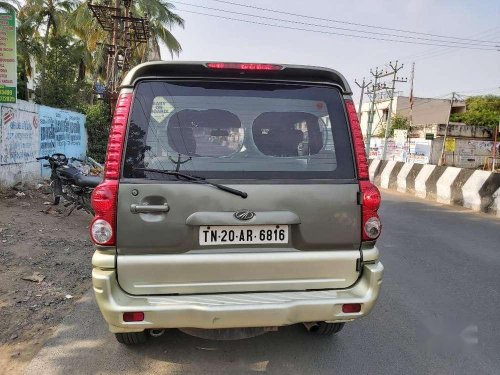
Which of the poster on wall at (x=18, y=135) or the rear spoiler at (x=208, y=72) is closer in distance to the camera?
the rear spoiler at (x=208, y=72)

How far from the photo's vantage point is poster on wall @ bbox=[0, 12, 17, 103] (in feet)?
25.2

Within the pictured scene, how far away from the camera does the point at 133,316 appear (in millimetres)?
2521

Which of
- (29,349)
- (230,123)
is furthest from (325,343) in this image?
(29,349)

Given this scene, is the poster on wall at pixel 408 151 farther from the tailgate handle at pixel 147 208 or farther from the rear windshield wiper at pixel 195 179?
the tailgate handle at pixel 147 208

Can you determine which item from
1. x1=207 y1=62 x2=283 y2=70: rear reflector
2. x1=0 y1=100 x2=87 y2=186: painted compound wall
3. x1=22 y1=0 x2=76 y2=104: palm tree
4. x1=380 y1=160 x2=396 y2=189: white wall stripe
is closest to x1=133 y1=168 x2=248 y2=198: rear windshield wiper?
x1=207 y1=62 x2=283 y2=70: rear reflector

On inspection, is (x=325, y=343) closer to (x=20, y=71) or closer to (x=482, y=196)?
(x=482, y=196)

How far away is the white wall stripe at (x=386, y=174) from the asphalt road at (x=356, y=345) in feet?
33.8

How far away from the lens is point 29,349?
125 inches

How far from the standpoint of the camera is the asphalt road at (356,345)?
2.98 metres

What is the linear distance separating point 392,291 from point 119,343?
2771 mm

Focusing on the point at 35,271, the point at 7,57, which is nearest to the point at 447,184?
the point at 35,271

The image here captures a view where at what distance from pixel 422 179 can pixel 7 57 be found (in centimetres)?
1073

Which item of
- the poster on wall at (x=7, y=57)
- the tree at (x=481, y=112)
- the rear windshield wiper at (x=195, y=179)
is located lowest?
the rear windshield wiper at (x=195, y=179)

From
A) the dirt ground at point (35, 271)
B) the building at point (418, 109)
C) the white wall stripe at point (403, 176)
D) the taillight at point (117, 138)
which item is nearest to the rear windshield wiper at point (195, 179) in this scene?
the taillight at point (117, 138)
